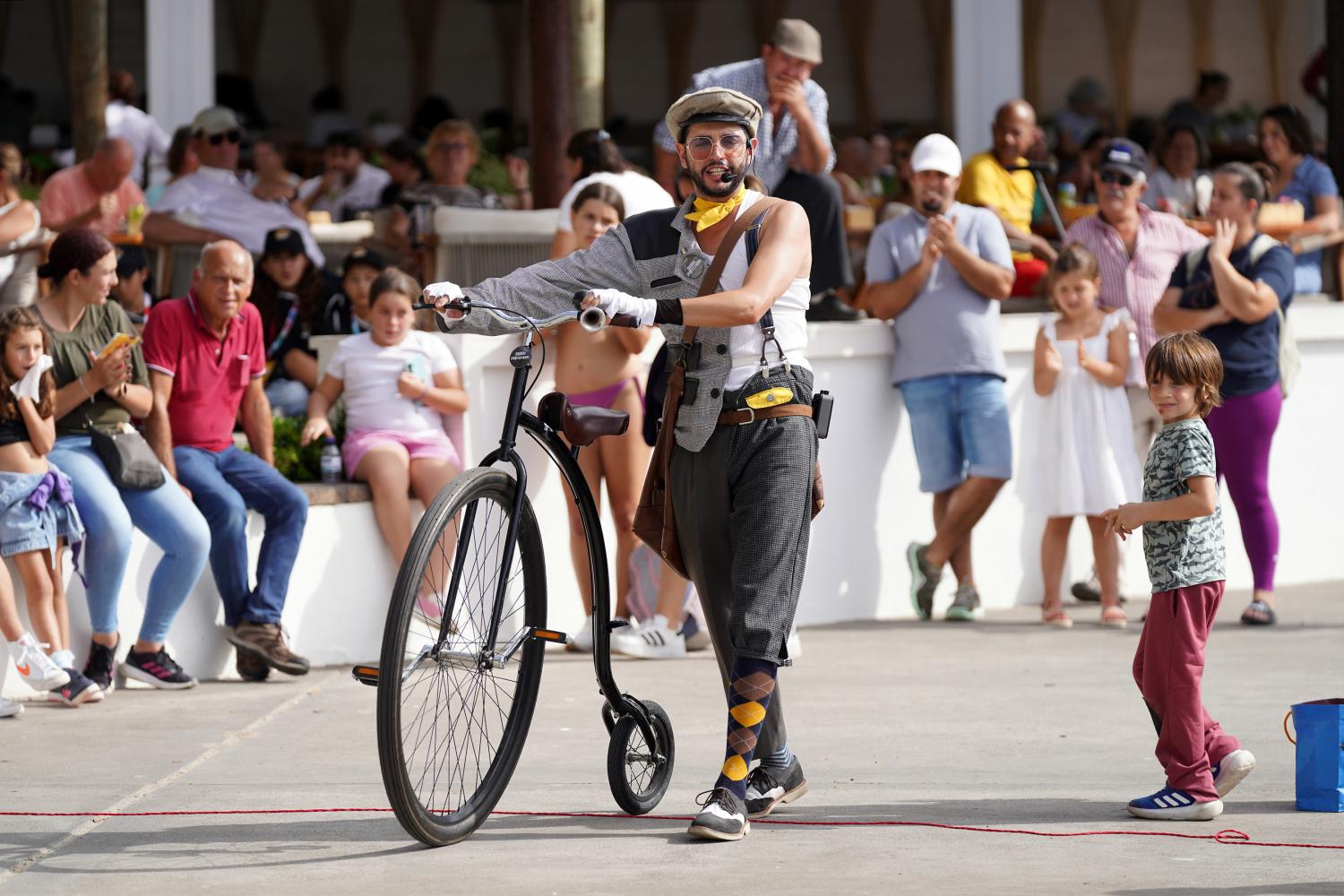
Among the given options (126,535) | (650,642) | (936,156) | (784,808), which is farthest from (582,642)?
(784,808)

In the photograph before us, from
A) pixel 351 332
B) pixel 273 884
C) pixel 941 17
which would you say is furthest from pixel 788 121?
pixel 941 17

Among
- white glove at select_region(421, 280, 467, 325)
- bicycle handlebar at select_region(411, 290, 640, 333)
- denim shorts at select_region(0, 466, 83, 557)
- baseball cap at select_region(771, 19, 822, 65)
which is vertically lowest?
denim shorts at select_region(0, 466, 83, 557)

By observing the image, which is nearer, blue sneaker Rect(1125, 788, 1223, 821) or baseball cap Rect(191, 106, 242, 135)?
blue sneaker Rect(1125, 788, 1223, 821)

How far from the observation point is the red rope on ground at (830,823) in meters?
5.07

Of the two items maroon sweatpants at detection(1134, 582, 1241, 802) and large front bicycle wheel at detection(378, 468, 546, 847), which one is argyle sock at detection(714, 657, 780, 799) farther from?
maroon sweatpants at detection(1134, 582, 1241, 802)

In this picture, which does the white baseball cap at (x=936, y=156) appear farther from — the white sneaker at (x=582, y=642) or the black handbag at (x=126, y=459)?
the black handbag at (x=126, y=459)

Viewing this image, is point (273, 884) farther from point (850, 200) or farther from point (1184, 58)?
point (1184, 58)


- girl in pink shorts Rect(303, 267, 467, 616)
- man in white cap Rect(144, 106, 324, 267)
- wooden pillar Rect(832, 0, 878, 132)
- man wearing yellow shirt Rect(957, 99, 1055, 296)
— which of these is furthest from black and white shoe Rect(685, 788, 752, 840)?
wooden pillar Rect(832, 0, 878, 132)

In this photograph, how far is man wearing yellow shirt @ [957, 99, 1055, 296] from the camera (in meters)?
10.3

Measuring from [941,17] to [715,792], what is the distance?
20.4m

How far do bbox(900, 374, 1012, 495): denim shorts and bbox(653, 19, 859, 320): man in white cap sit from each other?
66 cm

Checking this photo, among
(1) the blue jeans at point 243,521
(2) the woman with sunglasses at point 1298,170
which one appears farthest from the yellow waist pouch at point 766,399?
(2) the woman with sunglasses at point 1298,170

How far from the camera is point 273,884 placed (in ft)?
15.3

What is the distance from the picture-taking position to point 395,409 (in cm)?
835
